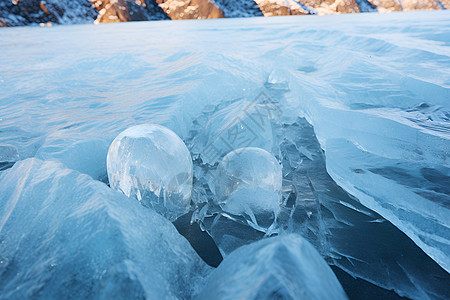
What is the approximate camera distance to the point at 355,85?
2293 millimetres

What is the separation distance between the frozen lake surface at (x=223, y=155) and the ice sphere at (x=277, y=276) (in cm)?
4

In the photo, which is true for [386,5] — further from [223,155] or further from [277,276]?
[277,276]

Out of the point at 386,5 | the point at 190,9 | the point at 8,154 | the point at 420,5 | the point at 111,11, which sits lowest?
the point at 420,5

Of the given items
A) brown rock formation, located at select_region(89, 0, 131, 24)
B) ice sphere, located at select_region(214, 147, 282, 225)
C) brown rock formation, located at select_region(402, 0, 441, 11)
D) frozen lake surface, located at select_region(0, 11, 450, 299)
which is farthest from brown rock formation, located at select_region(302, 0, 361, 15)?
ice sphere, located at select_region(214, 147, 282, 225)

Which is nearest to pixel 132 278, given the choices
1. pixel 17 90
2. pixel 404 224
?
pixel 404 224

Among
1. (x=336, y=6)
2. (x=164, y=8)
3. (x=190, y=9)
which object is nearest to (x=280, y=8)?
(x=190, y=9)

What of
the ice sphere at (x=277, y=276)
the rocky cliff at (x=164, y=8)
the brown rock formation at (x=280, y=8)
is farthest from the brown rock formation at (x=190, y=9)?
the ice sphere at (x=277, y=276)

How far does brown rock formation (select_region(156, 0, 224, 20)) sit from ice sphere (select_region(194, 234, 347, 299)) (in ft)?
156

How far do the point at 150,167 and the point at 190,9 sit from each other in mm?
47607

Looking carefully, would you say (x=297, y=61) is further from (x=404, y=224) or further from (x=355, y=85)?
(x=404, y=224)

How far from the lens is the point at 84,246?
62cm

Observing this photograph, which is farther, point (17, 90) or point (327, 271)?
point (17, 90)

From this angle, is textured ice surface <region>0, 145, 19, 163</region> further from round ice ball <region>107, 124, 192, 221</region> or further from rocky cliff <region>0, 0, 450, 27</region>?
rocky cliff <region>0, 0, 450, 27</region>

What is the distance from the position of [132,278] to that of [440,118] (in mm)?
2046
